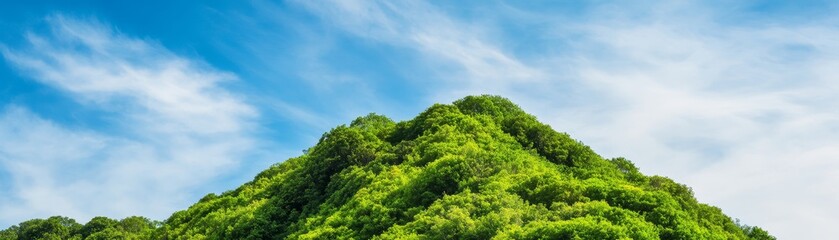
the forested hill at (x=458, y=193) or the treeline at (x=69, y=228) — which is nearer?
the forested hill at (x=458, y=193)

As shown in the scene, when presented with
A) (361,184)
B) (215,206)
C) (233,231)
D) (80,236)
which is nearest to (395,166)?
(361,184)

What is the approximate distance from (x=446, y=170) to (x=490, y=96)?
105 ft

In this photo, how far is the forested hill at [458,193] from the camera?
178ft

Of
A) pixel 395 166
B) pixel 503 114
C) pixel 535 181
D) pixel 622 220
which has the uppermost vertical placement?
pixel 503 114

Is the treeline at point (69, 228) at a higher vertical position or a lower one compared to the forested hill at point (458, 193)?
higher

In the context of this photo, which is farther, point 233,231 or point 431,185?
point 233,231

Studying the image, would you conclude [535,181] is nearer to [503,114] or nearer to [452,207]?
[452,207]

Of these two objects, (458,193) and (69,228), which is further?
(69,228)

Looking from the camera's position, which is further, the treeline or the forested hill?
the treeline

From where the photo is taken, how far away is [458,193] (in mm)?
63094

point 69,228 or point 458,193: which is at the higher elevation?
point 69,228

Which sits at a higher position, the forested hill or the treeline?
the treeline

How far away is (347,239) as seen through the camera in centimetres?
6303

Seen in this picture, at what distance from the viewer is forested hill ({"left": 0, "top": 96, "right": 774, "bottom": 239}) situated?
54.2m
